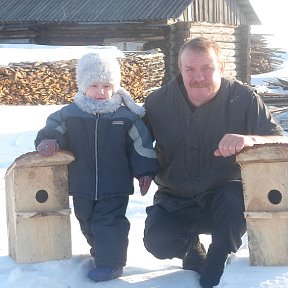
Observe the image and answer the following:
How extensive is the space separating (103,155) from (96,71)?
0.45 meters

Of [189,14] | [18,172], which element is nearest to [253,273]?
[18,172]

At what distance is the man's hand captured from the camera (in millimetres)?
3104

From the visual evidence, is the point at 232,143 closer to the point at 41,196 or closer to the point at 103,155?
the point at 103,155

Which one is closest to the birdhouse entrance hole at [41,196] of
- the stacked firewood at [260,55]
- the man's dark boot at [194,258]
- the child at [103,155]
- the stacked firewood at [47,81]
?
the child at [103,155]

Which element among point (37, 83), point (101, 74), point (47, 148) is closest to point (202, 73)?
point (101, 74)

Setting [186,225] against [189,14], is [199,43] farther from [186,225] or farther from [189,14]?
[189,14]

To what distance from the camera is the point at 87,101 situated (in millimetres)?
3553

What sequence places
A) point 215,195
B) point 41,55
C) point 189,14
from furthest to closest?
point 189,14, point 41,55, point 215,195

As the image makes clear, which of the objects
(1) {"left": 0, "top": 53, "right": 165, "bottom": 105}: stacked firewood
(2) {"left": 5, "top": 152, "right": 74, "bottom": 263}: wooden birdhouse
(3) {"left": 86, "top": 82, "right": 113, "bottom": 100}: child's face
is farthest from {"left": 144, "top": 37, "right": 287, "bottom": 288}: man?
(1) {"left": 0, "top": 53, "right": 165, "bottom": 105}: stacked firewood

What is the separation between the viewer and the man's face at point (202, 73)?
335 cm

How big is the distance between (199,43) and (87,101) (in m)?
0.66

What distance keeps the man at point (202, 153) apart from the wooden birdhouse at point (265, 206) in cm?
7

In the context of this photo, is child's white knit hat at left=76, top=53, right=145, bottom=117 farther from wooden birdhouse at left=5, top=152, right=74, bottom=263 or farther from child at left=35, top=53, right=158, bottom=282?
wooden birdhouse at left=5, top=152, right=74, bottom=263

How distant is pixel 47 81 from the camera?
12461 mm
